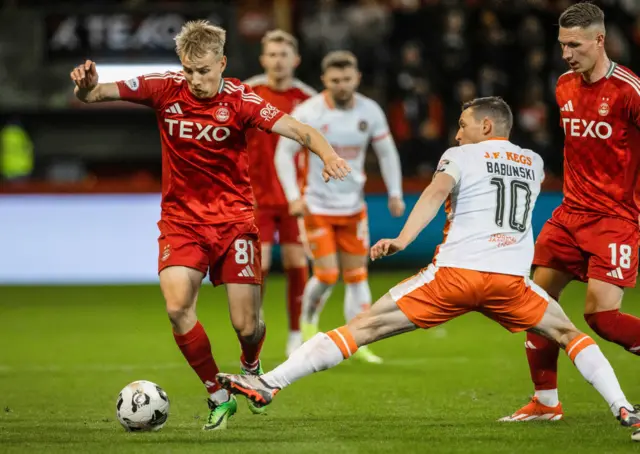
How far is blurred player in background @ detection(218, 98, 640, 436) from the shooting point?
20.0ft

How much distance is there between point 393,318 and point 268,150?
4.46 m

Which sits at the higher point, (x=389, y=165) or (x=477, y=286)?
(x=389, y=165)

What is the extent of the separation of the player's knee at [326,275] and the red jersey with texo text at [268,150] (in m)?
0.79

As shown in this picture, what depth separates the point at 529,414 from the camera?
680 cm

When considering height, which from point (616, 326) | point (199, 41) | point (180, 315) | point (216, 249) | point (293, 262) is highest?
point (199, 41)

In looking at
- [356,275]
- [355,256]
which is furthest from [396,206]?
[356,275]

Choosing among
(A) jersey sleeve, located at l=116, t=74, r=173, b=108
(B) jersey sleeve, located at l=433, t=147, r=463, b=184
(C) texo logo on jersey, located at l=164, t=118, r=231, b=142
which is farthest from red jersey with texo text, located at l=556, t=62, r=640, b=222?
(A) jersey sleeve, located at l=116, t=74, r=173, b=108

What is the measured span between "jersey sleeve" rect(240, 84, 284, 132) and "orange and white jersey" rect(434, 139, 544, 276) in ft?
3.29

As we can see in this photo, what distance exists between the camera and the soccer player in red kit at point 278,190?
10.1 m

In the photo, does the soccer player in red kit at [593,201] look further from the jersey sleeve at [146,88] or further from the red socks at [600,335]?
the jersey sleeve at [146,88]

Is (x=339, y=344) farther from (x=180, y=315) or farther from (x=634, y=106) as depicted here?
(x=634, y=106)

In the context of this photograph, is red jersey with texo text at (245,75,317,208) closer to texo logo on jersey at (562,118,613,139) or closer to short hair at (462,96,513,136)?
texo logo on jersey at (562,118,613,139)

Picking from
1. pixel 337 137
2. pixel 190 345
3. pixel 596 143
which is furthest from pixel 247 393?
→ pixel 337 137

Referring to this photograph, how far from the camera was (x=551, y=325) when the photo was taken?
621 cm
